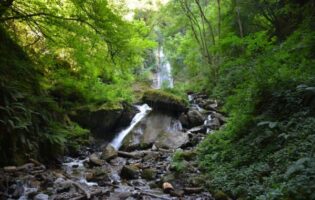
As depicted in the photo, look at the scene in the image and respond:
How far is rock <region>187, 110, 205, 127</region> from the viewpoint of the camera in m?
13.0

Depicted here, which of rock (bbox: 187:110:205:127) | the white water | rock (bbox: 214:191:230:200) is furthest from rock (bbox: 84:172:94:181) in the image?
rock (bbox: 187:110:205:127)

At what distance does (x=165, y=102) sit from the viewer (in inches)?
546

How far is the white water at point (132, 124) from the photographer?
12223mm

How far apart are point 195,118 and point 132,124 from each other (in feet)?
9.10

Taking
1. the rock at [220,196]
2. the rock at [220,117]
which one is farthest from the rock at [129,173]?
the rock at [220,117]

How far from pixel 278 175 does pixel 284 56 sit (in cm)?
Answer: 518

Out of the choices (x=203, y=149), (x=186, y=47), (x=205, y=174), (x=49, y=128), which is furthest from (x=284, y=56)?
(x=186, y=47)

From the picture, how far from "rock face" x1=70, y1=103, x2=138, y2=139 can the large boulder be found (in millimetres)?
1564

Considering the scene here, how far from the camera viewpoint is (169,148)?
34.4 feet

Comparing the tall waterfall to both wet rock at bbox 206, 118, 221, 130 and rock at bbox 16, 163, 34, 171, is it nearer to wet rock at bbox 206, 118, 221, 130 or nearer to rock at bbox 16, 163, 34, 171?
wet rock at bbox 206, 118, 221, 130

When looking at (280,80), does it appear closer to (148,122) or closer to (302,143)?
(302,143)

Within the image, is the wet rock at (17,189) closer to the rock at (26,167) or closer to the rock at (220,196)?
the rock at (26,167)

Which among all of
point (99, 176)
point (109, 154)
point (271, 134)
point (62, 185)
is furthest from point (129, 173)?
point (271, 134)

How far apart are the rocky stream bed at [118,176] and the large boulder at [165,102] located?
251 cm
